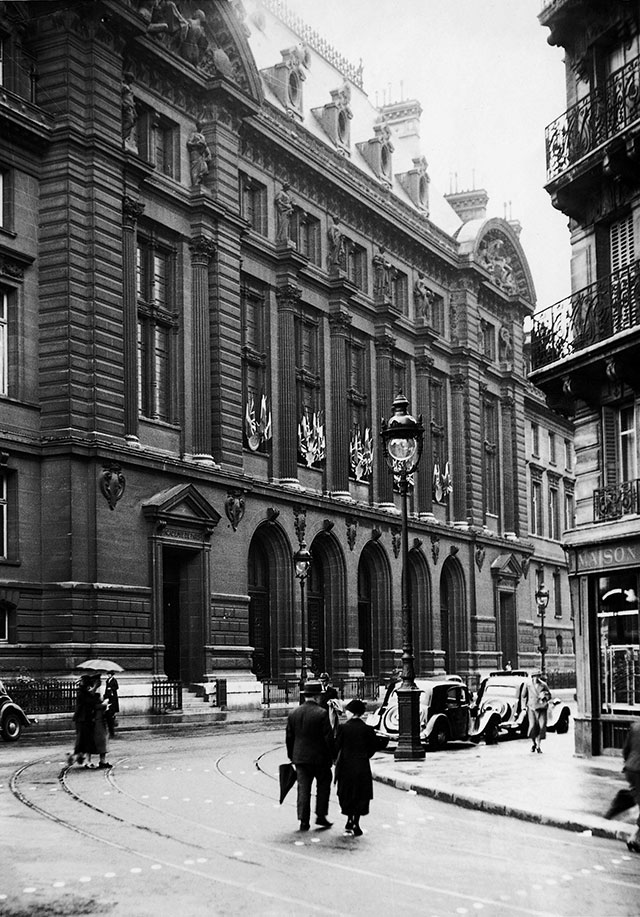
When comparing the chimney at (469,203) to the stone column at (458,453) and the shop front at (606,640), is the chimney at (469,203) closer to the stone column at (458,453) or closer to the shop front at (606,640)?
the stone column at (458,453)

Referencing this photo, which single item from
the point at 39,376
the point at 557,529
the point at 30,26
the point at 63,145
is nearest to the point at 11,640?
the point at 39,376

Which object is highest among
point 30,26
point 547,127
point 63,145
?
point 30,26

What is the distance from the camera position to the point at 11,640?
39.6 m

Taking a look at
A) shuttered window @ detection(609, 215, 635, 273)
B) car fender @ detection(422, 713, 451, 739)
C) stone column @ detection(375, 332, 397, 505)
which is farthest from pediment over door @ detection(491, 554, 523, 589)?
shuttered window @ detection(609, 215, 635, 273)

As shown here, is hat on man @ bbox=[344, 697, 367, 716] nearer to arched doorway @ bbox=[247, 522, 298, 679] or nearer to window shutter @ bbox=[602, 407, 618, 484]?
window shutter @ bbox=[602, 407, 618, 484]

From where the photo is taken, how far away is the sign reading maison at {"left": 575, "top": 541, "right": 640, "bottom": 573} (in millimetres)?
25717

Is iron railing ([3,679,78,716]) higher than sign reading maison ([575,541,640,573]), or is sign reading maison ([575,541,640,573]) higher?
sign reading maison ([575,541,640,573])

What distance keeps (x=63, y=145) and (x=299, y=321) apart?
17.4 m

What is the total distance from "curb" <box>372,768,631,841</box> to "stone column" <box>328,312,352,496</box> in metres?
36.3

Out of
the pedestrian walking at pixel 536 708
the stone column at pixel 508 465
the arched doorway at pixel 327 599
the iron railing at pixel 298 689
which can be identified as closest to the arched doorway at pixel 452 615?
the stone column at pixel 508 465

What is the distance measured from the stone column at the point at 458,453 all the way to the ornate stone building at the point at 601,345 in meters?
44.7

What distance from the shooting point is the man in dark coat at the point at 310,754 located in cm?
1630

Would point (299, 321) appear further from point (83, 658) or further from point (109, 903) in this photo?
point (109, 903)

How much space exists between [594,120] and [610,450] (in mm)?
6893
